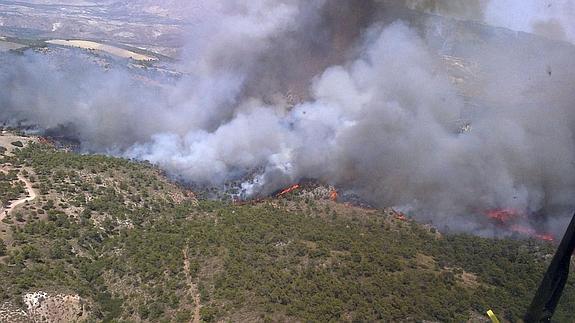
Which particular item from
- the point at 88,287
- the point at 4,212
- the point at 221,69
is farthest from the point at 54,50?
the point at 88,287

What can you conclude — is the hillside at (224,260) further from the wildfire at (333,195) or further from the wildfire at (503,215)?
the wildfire at (503,215)

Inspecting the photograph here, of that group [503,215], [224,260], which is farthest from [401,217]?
[224,260]

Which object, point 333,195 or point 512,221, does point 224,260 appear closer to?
point 333,195

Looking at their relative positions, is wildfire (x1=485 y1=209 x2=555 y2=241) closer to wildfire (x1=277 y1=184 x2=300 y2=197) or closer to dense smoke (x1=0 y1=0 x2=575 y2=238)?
dense smoke (x1=0 y1=0 x2=575 y2=238)

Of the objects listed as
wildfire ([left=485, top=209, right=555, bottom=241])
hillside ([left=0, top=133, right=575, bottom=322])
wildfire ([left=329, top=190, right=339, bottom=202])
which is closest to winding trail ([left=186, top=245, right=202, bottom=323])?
hillside ([left=0, top=133, right=575, bottom=322])

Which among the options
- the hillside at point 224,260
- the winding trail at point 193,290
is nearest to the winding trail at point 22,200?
the hillside at point 224,260

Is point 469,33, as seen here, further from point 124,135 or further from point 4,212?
point 4,212
